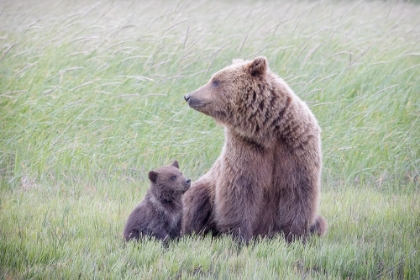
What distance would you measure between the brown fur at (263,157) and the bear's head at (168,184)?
1.16ft

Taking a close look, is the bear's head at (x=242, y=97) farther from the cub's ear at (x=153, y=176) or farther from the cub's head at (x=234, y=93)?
the cub's ear at (x=153, y=176)

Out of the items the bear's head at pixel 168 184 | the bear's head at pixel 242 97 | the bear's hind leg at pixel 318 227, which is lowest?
the bear's hind leg at pixel 318 227

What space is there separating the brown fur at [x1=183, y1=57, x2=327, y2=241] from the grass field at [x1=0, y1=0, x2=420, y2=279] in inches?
10.2

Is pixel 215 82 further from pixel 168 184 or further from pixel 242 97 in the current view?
pixel 168 184

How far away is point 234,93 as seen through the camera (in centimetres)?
530

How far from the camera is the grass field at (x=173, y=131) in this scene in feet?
14.3

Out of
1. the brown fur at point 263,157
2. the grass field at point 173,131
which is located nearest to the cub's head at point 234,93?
the brown fur at point 263,157

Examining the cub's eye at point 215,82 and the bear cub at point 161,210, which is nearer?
the bear cub at point 161,210

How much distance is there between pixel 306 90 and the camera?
8.45m

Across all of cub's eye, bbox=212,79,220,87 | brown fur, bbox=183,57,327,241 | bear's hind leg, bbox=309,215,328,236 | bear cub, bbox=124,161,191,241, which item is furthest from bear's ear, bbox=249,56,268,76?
bear's hind leg, bbox=309,215,328,236

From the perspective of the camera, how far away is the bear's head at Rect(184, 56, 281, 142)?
518 centimetres

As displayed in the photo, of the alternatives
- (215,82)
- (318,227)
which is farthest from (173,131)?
(318,227)

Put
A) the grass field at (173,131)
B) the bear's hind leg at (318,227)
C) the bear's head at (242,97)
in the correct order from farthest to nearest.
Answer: the bear's hind leg at (318,227) < the bear's head at (242,97) < the grass field at (173,131)

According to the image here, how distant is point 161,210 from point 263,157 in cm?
102
